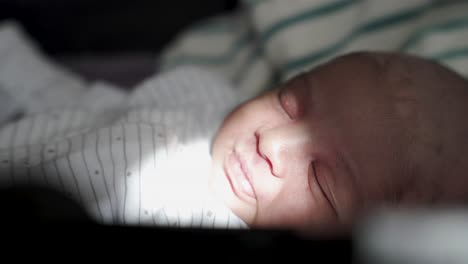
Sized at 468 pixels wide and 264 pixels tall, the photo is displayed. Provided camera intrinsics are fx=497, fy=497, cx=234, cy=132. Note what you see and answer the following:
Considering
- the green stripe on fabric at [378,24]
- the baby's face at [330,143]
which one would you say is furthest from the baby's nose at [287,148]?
the green stripe on fabric at [378,24]

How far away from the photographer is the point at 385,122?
1.86ft

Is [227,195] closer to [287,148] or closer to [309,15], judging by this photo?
[287,148]

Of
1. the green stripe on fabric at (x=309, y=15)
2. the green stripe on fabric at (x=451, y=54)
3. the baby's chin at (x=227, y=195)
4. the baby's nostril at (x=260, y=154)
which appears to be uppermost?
the green stripe on fabric at (x=309, y=15)

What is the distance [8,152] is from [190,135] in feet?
0.83

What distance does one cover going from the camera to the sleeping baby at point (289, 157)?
0.55 m

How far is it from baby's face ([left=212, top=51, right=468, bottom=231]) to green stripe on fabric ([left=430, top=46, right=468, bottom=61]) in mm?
292

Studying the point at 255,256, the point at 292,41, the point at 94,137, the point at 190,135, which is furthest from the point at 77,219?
the point at 292,41

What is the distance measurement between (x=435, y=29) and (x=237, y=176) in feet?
1.79

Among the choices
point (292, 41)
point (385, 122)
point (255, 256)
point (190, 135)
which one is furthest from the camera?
point (292, 41)

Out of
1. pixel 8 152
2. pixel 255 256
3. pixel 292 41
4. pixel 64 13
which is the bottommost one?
pixel 255 256

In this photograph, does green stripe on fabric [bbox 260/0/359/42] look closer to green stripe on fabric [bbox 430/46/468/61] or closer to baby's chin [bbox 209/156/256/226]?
green stripe on fabric [bbox 430/46/468/61]

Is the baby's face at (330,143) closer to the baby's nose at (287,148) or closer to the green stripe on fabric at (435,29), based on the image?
the baby's nose at (287,148)

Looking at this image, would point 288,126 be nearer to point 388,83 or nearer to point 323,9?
point 388,83

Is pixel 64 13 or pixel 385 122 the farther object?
pixel 64 13
